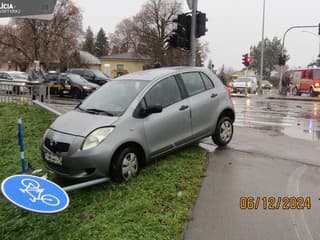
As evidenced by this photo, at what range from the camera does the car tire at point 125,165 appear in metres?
4.86

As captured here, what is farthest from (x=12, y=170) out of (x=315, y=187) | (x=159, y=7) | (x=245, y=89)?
(x=159, y=7)

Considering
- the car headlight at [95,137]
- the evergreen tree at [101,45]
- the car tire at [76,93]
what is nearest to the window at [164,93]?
the car headlight at [95,137]

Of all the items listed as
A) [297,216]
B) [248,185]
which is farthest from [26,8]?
[297,216]

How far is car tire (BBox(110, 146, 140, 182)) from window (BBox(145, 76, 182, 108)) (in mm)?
903

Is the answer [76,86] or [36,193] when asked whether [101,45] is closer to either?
[76,86]

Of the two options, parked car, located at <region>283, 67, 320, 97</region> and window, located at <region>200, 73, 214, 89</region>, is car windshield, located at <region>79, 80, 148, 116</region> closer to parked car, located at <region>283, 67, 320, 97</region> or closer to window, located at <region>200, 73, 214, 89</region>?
window, located at <region>200, 73, 214, 89</region>

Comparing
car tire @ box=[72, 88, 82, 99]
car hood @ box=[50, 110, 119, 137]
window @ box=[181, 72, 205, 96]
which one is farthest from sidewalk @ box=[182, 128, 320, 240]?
car tire @ box=[72, 88, 82, 99]

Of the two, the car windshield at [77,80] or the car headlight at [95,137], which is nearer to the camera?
the car headlight at [95,137]

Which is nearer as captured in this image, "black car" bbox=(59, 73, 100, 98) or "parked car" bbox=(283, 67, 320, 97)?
"black car" bbox=(59, 73, 100, 98)

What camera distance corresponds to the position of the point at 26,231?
404 cm

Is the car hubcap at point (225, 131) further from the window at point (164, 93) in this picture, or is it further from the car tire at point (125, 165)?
the car tire at point (125, 165)

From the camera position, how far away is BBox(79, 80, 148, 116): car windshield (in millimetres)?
5336

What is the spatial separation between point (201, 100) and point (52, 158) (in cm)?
291

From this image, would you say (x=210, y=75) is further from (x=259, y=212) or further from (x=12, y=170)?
(x=12, y=170)
